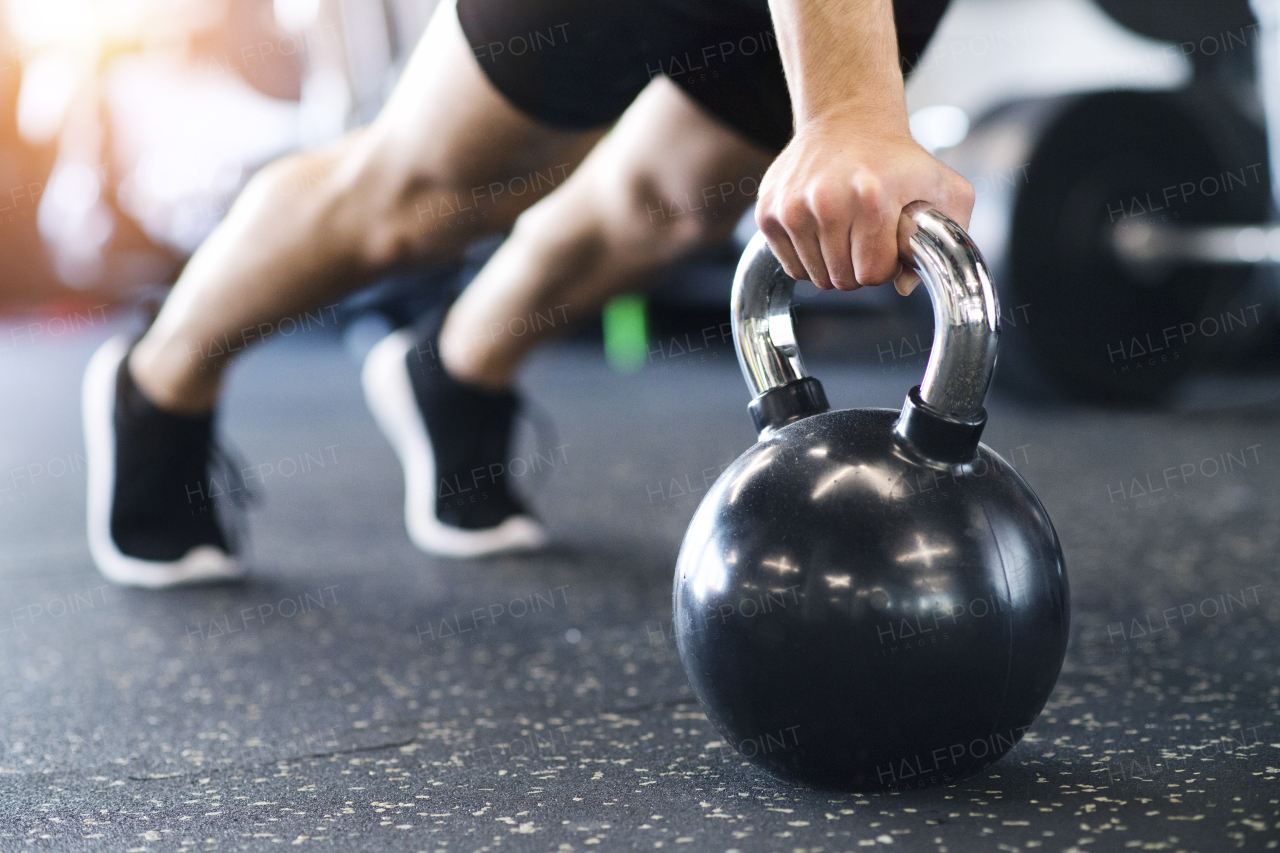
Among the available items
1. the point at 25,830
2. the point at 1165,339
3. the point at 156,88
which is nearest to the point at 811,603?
the point at 25,830

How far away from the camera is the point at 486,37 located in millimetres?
1050

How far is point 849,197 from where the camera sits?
722 mm

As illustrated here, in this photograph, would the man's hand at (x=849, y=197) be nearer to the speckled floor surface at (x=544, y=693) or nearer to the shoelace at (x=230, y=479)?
the speckled floor surface at (x=544, y=693)

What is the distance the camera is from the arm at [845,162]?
2.38ft

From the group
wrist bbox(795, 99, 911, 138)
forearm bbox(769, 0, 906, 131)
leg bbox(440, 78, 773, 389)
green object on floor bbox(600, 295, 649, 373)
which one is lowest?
green object on floor bbox(600, 295, 649, 373)

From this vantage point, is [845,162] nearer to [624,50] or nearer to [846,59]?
[846,59]

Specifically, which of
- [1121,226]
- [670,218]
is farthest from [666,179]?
[1121,226]

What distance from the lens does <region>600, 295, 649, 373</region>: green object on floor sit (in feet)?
13.5

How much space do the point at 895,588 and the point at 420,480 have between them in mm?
1035

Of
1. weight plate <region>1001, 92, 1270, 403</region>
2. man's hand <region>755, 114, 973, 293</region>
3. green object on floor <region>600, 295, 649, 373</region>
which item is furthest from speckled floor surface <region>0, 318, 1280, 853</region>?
green object on floor <region>600, 295, 649, 373</region>

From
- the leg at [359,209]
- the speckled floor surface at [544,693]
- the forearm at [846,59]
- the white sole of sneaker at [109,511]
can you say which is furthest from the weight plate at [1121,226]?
the forearm at [846,59]

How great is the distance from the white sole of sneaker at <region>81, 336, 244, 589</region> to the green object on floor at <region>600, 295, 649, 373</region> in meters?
2.62

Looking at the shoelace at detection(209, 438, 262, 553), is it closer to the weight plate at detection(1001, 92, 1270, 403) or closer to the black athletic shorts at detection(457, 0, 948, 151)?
the black athletic shorts at detection(457, 0, 948, 151)

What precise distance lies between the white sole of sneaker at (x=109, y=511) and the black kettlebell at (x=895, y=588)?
2.96 feet
